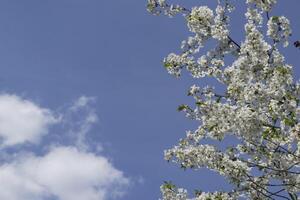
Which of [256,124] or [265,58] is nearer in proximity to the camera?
[256,124]

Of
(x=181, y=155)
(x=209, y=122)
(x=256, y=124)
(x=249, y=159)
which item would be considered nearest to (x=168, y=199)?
(x=181, y=155)

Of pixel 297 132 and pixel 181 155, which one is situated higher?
pixel 181 155

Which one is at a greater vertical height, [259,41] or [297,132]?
[259,41]

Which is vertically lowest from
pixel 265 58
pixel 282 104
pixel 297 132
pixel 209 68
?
pixel 297 132

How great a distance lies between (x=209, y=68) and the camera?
48.2 feet

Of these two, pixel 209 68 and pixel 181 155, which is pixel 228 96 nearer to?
pixel 209 68

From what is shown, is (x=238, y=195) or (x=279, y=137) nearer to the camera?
(x=279, y=137)

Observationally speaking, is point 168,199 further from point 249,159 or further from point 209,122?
point 209,122

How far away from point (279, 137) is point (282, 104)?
91 cm

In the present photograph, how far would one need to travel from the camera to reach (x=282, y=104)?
1149 centimetres

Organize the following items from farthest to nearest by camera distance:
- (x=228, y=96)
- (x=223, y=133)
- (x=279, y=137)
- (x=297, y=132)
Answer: (x=228, y=96)
(x=223, y=133)
(x=279, y=137)
(x=297, y=132)

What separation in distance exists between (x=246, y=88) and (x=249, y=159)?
3.14 metres

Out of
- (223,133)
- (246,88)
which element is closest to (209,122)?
(223,133)

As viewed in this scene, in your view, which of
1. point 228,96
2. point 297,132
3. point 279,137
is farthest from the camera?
point 228,96
